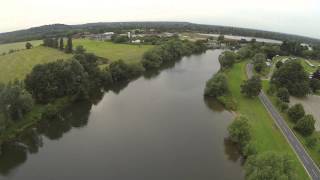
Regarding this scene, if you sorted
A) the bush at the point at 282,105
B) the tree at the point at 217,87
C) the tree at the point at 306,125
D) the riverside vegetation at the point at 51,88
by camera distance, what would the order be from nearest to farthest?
the tree at the point at 306,125
the riverside vegetation at the point at 51,88
the bush at the point at 282,105
the tree at the point at 217,87

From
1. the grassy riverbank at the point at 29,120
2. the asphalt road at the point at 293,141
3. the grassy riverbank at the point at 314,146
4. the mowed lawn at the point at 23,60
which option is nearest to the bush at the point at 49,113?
the grassy riverbank at the point at 29,120

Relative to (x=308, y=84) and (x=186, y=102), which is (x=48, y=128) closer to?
(x=186, y=102)

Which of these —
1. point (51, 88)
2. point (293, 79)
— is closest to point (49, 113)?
point (51, 88)

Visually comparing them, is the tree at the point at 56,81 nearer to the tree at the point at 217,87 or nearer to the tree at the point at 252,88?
the tree at the point at 217,87

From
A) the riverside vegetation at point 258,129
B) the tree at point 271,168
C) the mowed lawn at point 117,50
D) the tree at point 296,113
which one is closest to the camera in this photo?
the tree at point 271,168

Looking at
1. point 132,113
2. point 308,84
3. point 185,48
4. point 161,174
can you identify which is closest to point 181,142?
point 161,174

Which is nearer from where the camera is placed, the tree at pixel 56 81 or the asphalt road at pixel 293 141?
the asphalt road at pixel 293 141

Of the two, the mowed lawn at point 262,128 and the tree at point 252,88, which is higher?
the tree at point 252,88

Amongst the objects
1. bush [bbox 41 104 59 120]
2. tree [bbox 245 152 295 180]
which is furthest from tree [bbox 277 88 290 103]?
A: bush [bbox 41 104 59 120]
